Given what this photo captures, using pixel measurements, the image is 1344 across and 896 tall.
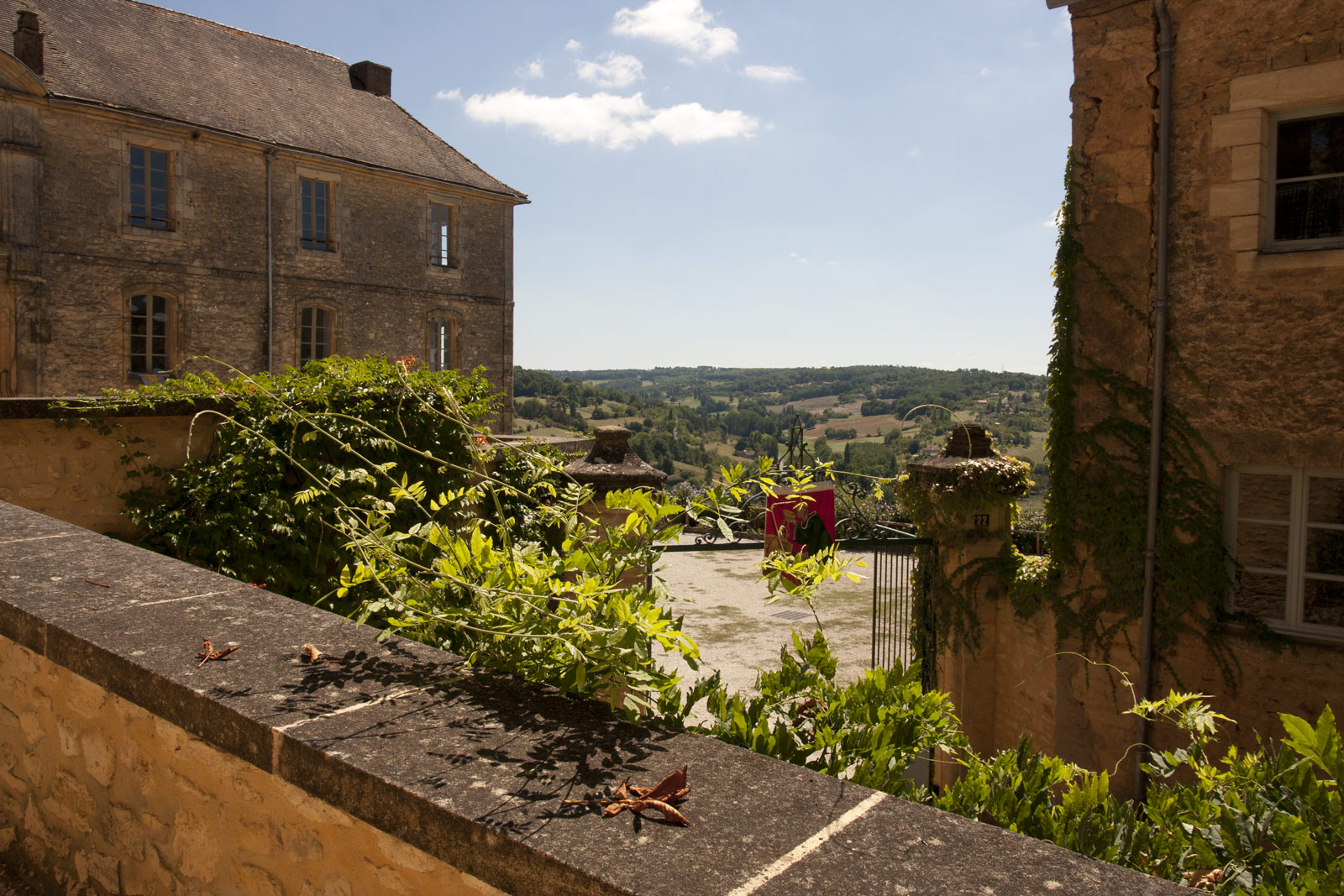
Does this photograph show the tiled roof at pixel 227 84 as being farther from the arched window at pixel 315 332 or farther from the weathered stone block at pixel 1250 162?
the weathered stone block at pixel 1250 162

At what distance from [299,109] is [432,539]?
68.7ft

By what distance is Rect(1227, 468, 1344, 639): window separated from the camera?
5988 millimetres

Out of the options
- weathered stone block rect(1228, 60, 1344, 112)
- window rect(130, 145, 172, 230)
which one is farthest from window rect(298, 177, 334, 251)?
weathered stone block rect(1228, 60, 1344, 112)

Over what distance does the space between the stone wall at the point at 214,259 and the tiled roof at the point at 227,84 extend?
1.57ft

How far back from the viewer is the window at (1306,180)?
5.98m

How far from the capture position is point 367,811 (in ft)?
4.52

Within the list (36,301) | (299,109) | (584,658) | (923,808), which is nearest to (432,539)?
(584,658)

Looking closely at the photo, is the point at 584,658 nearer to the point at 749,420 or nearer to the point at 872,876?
the point at 872,876

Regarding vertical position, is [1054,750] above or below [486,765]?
below

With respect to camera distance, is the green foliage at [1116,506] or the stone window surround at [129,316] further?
the stone window surround at [129,316]

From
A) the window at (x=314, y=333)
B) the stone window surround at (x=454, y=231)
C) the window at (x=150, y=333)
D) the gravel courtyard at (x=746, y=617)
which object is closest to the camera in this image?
the gravel courtyard at (x=746, y=617)

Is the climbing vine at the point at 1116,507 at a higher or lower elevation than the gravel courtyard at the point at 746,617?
higher

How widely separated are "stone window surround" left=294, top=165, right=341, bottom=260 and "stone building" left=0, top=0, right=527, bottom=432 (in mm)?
36

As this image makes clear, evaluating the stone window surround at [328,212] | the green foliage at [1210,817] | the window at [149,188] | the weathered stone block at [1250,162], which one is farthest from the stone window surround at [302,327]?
the green foliage at [1210,817]
